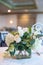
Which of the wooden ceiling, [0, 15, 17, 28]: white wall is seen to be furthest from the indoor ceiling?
[0, 15, 17, 28]: white wall

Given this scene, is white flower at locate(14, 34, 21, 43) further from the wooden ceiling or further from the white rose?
the wooden ceiling

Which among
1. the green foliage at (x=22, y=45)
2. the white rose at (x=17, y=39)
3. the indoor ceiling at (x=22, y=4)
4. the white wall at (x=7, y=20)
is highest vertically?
the indoor ceiling at (x=22, y=4)

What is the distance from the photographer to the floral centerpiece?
56.8 inches

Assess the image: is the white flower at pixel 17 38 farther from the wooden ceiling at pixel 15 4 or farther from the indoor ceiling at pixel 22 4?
the wooden ceiling at pixel 15 4

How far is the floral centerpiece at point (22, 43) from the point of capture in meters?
1.44

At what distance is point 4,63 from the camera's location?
4.48 feet

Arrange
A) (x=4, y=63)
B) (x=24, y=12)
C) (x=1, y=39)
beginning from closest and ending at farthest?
(x=4, y=63) < (x=1, y=39) < (x=24, y=12)

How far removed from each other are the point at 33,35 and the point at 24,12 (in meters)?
8.43

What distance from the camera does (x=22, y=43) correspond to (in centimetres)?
145

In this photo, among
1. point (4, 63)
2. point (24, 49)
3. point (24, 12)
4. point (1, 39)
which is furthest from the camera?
point (24, 12)

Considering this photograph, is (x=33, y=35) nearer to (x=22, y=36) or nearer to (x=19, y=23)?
(x=22, y=36)

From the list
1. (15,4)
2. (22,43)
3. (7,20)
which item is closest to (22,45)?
(22,43)

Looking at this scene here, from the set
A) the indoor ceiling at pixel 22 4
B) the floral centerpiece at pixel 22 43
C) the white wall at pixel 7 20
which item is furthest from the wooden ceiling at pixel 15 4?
the floral centerpiece at pixel 22 43

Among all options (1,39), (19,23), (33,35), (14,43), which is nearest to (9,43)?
(14,43)
